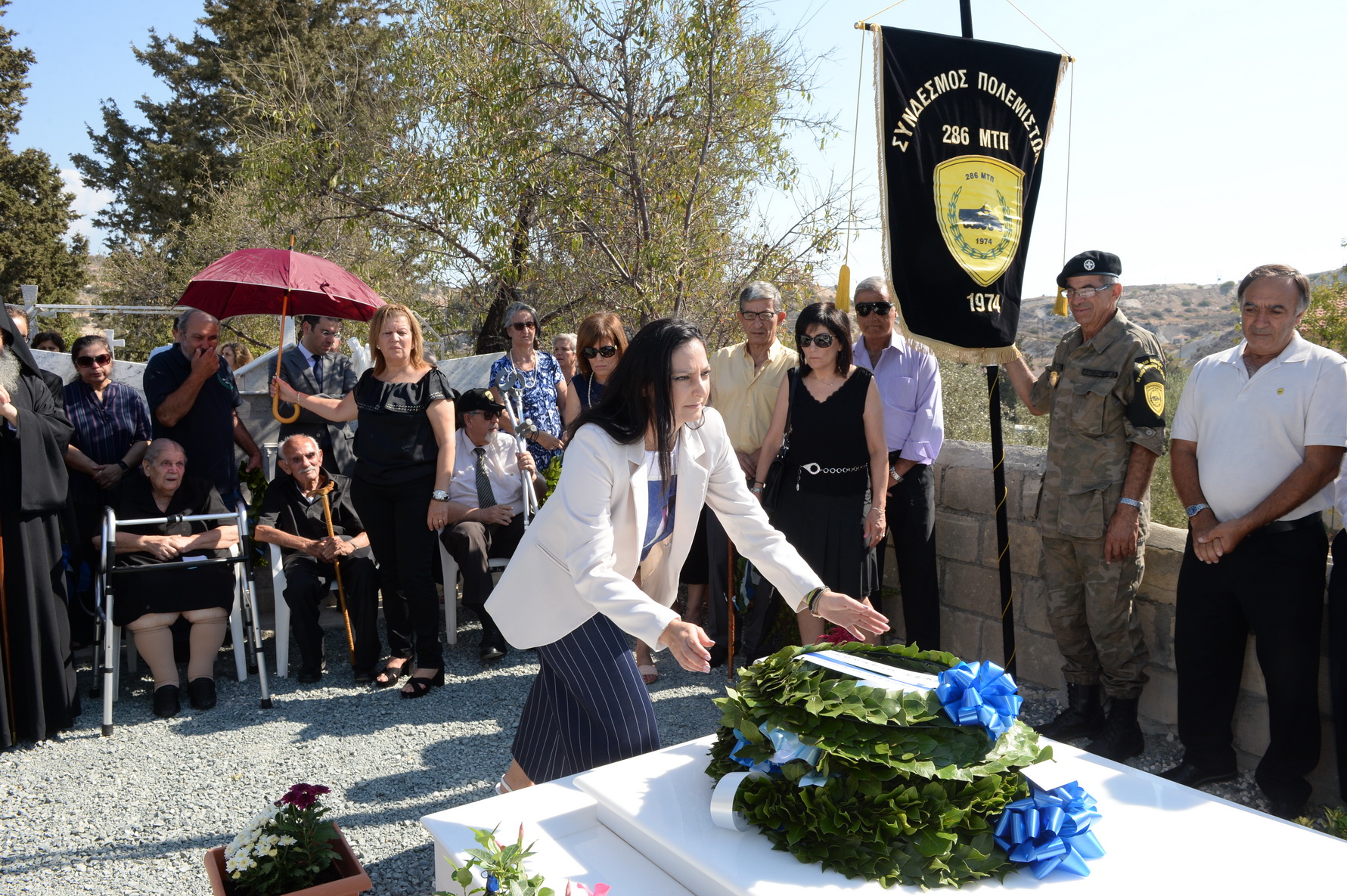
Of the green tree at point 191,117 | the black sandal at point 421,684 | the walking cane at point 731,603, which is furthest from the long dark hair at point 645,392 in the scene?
the green tree at point 191,117

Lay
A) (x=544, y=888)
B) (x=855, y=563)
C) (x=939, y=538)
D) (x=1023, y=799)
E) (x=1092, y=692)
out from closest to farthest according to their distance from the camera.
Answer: (x=544, y=888), (x=1023, y=799), (x=1092, y=692), (x=855, y=563), (x=939, y=538)

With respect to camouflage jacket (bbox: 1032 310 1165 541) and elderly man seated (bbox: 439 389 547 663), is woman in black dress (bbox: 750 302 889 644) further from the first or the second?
elderly man seated (bbox: 439 389 547 663)

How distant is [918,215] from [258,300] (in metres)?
4.56

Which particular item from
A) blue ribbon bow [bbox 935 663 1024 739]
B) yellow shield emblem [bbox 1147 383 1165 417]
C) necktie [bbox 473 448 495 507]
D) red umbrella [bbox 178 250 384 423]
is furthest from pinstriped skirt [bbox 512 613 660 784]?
red umbrella [bbox 178 250 384 423]

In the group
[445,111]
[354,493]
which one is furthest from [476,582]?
[445,111]

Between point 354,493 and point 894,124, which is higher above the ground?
point 894,124

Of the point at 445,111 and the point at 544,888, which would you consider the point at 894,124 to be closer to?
the point at 544,888

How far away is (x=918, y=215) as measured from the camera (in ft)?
15.5

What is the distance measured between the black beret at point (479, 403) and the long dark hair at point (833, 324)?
241 cm

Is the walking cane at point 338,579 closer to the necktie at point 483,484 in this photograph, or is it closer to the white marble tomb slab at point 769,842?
the necktie at point 483,484

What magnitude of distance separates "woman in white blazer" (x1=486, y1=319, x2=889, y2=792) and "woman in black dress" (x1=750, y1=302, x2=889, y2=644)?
180 cm

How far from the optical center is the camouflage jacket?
13.8 feet

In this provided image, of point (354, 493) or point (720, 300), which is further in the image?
point (720, 300)

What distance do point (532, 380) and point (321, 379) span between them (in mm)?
1441
